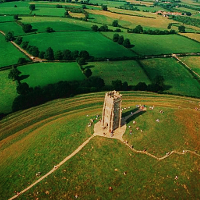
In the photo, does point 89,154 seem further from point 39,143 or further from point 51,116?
point 51,116

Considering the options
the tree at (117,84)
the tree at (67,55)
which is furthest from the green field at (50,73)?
the tree at (117,84)

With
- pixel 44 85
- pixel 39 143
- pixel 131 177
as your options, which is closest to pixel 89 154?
pixel 131 177

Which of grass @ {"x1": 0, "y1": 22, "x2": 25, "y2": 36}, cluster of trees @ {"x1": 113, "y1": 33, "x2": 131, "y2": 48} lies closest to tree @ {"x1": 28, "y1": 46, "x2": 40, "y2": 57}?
grass @ {"x1": 0, "y1": 22, "x2": 25, "y2": 36}

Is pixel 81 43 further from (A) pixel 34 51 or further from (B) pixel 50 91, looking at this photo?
(B) pixel 50 91

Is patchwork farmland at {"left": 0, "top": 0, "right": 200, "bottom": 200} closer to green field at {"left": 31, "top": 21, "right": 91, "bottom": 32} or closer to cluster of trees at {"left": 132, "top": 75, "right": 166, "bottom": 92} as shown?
Result: cluster of trees at {"left": 132, "top": 75, "right": 166, "bottom": 92}

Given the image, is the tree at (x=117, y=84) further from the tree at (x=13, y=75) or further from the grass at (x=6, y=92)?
the tree at (x=13, y=75)

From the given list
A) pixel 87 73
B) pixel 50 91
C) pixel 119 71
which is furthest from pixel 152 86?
pixel 50 91

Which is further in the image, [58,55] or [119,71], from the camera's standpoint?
[58,55]
